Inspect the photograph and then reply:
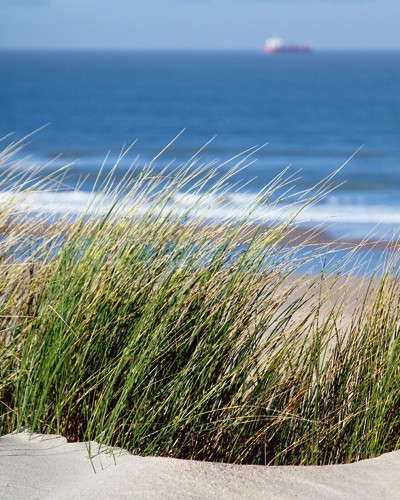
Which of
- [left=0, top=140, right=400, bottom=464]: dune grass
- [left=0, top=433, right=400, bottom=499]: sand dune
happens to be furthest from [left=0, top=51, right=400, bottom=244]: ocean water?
[left=0, top=433, right=400, bottom=499]: sand dune

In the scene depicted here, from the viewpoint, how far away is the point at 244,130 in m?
29.7

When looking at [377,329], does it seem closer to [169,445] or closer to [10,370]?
[169,445]

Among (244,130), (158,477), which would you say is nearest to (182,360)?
(158,477)

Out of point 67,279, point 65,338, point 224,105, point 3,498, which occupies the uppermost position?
point 224,105

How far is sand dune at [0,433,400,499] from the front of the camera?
231cm

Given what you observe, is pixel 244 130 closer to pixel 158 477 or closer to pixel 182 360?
pixel 182 360

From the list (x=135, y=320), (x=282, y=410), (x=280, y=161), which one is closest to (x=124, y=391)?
(x=135, y=320)

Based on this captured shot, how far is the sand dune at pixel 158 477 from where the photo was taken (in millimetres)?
2311

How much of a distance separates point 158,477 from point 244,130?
1095 inches

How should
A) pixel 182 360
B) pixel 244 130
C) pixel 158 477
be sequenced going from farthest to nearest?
pixel 244 130, pixel 182 360, pixel 158 477

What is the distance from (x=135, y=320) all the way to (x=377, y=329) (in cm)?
89

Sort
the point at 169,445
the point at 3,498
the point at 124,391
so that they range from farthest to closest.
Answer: the point at 169,445, the point at 124,391, the point at 3,498

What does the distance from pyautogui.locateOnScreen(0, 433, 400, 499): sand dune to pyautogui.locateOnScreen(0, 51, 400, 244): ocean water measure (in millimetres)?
2154

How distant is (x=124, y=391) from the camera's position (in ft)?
8.36
